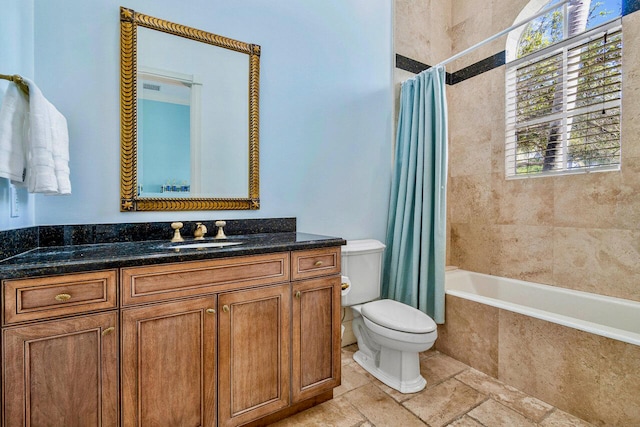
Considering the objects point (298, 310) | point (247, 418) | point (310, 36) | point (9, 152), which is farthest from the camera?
point (310, 36)

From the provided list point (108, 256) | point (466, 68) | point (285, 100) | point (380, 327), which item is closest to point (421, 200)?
point (380, 327)

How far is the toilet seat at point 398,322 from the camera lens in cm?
172

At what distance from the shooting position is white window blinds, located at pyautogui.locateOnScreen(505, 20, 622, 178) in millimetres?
1972

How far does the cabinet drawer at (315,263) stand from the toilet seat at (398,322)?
46 centimetres

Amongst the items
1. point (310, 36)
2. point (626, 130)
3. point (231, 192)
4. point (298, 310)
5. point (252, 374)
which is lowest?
point (252, 374)

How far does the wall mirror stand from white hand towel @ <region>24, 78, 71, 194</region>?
1.29 ft

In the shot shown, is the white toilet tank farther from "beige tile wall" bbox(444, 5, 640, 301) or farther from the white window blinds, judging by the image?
the white window blinds

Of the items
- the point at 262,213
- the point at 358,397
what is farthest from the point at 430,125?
the point at 358,397

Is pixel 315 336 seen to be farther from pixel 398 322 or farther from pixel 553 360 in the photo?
pixel 553 360

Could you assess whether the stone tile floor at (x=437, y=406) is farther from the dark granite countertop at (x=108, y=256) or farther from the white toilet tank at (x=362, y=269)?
the dark granite countertop at (x=108, y=256)

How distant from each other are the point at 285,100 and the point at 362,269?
1287 mm

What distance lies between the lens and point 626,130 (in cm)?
189

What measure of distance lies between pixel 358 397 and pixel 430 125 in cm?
→ 188

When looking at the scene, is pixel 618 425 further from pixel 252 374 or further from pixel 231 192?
pixel 231 192
